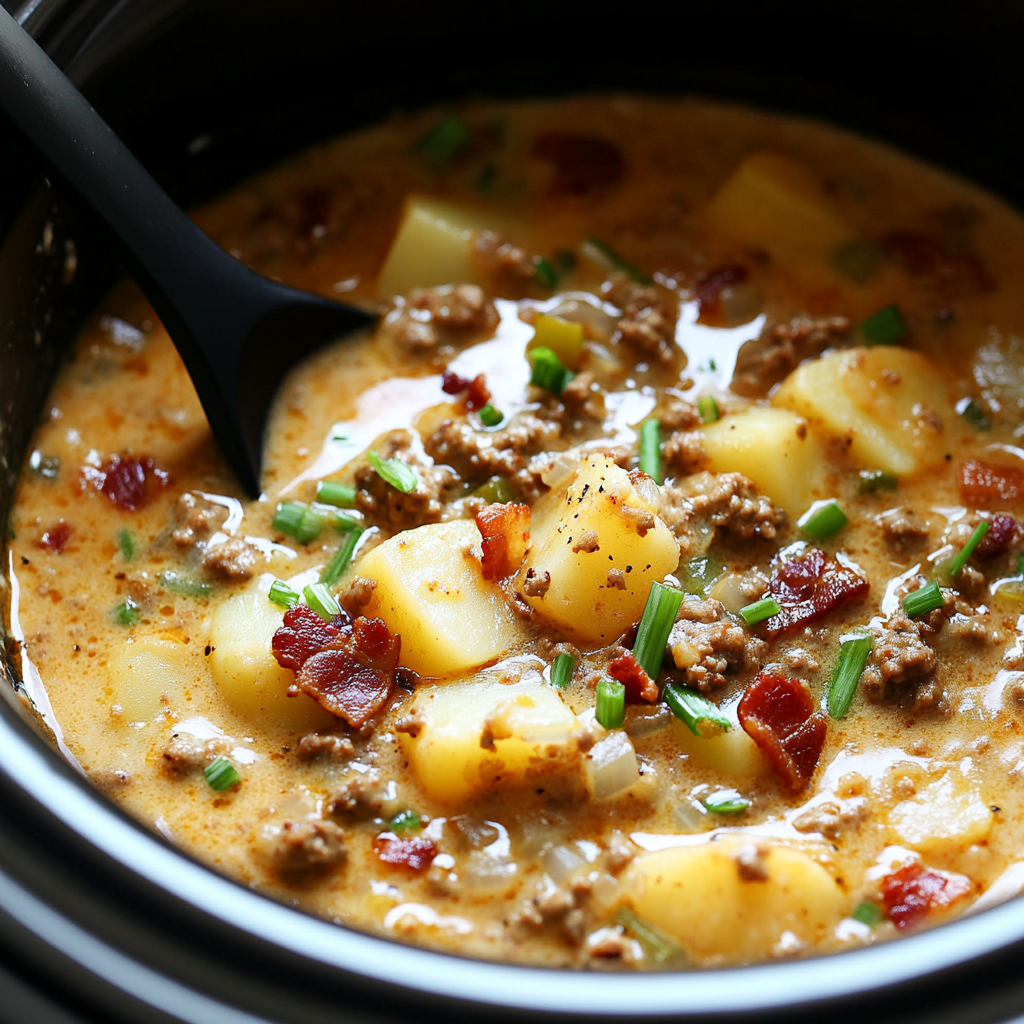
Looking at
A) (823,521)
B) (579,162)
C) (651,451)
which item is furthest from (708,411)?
(579,162)

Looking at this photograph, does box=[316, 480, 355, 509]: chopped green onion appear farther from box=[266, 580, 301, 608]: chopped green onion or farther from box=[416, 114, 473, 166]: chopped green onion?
box=[416, 114, 473, 166]: chopped green onion

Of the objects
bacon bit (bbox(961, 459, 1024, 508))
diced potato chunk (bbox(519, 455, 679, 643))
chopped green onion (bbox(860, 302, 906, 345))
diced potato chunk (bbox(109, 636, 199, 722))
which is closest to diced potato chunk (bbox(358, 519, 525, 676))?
diced potato chunk (bbox(519, 455, 679, 643))

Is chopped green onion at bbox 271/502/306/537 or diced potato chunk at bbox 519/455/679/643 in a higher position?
chopped green onion at bbox 271/502/306/537

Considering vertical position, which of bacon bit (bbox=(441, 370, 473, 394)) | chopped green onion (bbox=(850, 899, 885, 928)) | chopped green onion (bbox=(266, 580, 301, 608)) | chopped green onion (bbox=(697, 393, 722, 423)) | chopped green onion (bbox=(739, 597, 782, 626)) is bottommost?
chopped green onion (bbox=(850, 899, 885, 928))

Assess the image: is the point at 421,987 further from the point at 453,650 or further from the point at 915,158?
the point at 915,158

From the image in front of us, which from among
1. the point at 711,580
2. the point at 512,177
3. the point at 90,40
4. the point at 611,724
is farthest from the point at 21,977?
the point at 512,177

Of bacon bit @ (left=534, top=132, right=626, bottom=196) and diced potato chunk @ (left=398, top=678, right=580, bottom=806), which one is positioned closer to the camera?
diced potato chunk @ (left=398, top=678, right=580, bottom=806)
